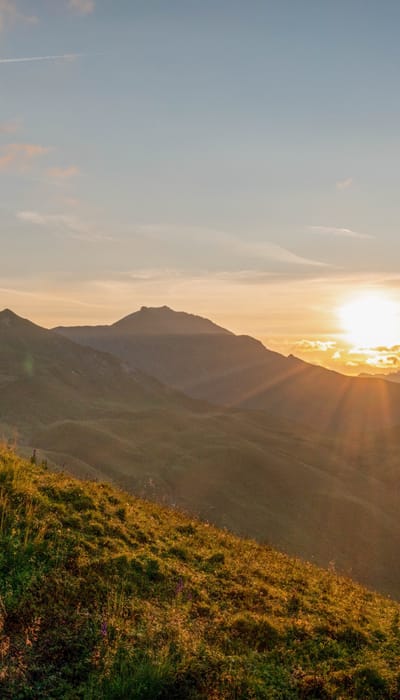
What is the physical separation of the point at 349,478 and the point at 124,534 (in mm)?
89223

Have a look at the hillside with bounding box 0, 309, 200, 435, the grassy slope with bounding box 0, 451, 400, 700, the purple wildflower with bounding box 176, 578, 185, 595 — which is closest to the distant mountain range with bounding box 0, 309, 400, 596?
the hillside with bounding box 0, 309, 200, 435

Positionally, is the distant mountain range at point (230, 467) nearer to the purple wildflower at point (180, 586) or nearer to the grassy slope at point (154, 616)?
the grassy slope at point (154, 616)

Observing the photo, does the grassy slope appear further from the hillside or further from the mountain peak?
the mountain peak

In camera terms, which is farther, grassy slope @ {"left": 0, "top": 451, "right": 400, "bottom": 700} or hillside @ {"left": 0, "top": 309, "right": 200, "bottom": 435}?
hillside @ {"left": 0, "top": 309, "right": 200, "bottom": 435}

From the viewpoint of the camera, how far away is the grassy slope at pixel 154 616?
21.2 feet

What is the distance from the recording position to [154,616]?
8016 millimetres

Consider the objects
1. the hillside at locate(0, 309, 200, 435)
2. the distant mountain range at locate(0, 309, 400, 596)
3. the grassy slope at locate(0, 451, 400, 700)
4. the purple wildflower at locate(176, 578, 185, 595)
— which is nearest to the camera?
the grassy slope at locate(0, 451, 400, 700)

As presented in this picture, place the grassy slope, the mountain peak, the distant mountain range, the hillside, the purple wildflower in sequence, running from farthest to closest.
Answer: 1. the mountain peak
2. the hillside
3. the distant mountain range
4. the purple wildflower
5. the grassy slope

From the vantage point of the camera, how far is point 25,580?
8.09m

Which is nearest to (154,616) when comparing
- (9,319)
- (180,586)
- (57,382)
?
(180,586)

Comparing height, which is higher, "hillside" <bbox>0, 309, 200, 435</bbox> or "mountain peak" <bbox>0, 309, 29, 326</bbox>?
"mountain peak" <bbox>0, 309, 29, 326</bbox>

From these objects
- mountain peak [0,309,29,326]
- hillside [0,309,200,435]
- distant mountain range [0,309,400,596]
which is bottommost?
distant mountain range [0,309,400,596]

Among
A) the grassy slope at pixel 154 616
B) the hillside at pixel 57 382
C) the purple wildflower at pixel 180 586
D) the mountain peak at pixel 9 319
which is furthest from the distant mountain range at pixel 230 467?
the mountain peak at pixel 9 319

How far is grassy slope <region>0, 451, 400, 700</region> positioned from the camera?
21.2 feet
